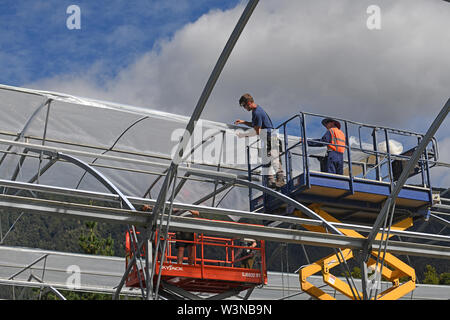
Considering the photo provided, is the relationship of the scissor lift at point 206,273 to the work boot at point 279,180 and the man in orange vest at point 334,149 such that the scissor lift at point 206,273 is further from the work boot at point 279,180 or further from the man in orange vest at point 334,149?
the man in orange vest at point 334,149

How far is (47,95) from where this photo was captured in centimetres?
1717

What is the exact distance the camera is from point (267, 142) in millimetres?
16594

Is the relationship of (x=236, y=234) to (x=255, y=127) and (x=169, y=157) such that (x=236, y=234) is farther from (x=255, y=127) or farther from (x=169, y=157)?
(x=169, y=157)

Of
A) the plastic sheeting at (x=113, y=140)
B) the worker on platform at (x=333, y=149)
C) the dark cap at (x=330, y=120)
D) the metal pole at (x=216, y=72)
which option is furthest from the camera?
the dark cap at (x=330, y=120)

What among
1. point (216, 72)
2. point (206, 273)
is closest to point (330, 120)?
point (206, 273)

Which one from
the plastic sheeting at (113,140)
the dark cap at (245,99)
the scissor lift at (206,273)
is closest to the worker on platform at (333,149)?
the plastic sheeting at (113,140)

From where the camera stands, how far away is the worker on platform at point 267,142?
16531mm

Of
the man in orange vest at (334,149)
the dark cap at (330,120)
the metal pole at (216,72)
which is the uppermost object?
the dark cap at (330,120)

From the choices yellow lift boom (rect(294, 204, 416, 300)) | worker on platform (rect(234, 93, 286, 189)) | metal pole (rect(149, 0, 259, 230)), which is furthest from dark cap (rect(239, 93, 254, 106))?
metal pole (rect(149, 0, 259, 230))

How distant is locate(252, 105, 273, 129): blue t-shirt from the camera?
16.6 meters

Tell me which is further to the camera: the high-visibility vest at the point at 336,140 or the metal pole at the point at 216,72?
the high-visibility vest at the point at 336,140

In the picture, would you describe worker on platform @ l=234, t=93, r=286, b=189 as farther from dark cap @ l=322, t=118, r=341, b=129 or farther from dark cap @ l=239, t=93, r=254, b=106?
dark cap @ l=322, t=118, r=341, b=129

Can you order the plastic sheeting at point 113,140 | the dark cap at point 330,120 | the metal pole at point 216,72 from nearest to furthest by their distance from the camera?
1. the metal pole at point 216,72
2. the plastic sheeting at point 113,140
3. the dark cap at point 330,120
